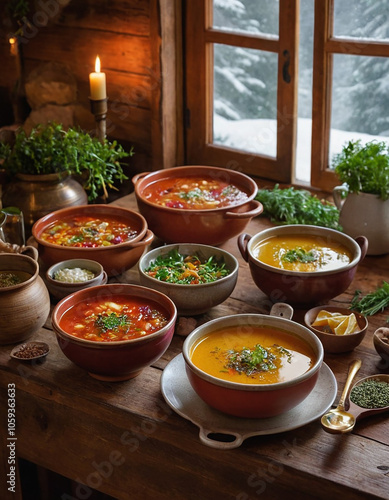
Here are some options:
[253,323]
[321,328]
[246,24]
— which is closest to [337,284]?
[321,328]

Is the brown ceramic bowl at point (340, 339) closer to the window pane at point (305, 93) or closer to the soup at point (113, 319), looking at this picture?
the soup at point (113, 319)

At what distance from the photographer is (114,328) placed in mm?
1846

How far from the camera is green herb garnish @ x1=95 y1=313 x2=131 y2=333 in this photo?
6.06ft

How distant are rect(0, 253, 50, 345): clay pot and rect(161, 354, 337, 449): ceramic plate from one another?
1.36 feet

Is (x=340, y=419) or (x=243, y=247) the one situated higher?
(x=243, y=247)

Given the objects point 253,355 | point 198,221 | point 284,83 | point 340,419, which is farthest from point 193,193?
point 340,419

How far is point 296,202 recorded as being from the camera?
2676mm

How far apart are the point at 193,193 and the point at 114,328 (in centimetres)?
84

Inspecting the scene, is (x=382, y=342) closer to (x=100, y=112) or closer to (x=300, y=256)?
(x=300, y=256)

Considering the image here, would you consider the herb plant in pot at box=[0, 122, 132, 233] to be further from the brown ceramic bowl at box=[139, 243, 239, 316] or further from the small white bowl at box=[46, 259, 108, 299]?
the brown ceramic bowl at box=[139, 243, 239, 316]

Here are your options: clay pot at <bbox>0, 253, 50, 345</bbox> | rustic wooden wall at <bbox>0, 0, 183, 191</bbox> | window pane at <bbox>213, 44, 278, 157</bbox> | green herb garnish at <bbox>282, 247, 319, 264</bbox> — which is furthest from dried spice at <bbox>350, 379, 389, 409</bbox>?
rustic wooden wall at <bbox>0, 0, 183, 191</bbox>

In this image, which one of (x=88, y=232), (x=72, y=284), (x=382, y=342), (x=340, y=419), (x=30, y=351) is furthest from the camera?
(x=88, y=232)

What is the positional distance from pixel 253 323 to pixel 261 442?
0.30 meters

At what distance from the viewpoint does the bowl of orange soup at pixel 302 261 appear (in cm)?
203
